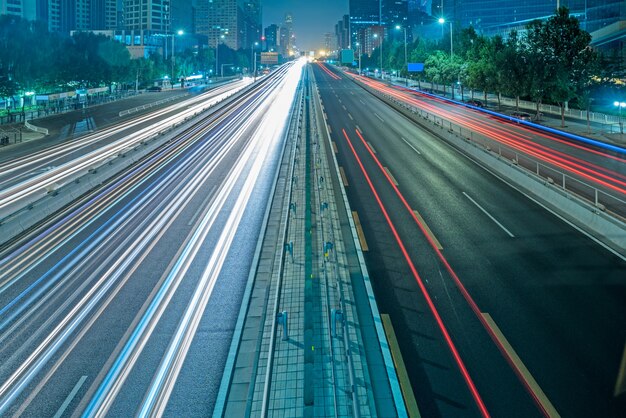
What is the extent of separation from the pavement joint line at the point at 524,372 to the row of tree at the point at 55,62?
228ft

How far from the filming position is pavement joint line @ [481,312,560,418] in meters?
8.65

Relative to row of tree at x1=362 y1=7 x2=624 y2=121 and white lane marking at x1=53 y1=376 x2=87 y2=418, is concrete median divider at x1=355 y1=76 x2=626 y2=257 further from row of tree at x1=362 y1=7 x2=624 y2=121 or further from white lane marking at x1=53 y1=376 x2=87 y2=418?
row of tree at x1=362 y1=7 x2=624 y2=121

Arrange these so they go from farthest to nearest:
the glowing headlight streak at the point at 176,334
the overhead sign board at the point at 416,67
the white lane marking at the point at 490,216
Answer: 1. the overhead sign board at the point at 416,67
2. the white lane marking at the point at 490,216
3. the glowing headlight streak at the point at 176,334

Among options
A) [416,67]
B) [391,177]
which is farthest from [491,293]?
[416,67]

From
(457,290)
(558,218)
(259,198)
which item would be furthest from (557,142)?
(457,290)

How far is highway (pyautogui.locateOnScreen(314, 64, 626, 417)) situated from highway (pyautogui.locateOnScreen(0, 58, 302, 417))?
180 inches

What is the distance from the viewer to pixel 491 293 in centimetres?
1329

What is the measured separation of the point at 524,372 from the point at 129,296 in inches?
405

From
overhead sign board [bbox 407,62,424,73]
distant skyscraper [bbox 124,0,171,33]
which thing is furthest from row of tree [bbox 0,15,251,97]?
distant skyscraper [bbox 124,0,171,33]

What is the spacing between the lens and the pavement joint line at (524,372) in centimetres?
865

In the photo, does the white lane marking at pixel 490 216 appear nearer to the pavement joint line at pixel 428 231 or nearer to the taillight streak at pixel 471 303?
the pavement joint line at pixel 428 231

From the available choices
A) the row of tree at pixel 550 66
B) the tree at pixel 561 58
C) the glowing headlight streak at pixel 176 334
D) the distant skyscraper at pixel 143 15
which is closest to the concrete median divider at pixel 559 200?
the glowing headlight streak at pixel 176 334

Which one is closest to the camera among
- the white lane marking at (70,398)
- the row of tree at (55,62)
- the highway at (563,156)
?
the white lane marking at (70,398)

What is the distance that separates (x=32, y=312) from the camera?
1259 centimetres
